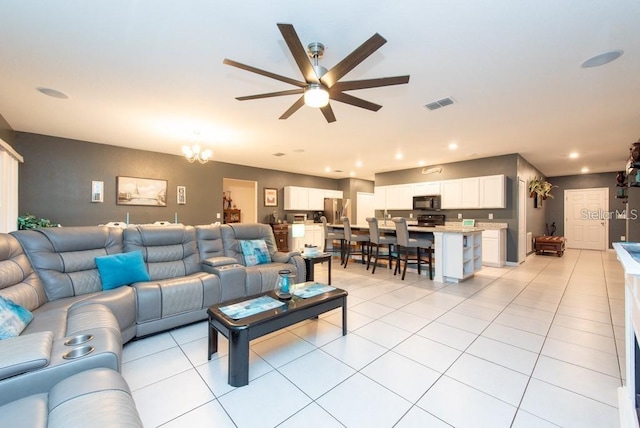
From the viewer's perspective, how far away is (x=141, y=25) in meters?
1.93

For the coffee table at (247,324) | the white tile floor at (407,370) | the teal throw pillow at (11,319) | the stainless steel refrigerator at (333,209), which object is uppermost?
the stainless steel refrigerator at (333,209)

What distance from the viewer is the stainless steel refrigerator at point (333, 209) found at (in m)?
8.78

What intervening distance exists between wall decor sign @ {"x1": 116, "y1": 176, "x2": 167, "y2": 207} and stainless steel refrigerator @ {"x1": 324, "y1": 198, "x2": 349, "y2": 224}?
15.8 feet

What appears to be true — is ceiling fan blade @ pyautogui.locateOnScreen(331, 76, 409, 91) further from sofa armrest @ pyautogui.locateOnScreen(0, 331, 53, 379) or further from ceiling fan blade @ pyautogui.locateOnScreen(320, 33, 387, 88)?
sofa armrest @ pyautogui.locateOnScreen(0, 331, 53, 379)

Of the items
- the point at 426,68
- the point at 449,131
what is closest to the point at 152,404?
the point at 426,68

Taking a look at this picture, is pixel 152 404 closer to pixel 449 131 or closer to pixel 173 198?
pixel 449 131

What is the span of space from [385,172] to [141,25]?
23.8 feet

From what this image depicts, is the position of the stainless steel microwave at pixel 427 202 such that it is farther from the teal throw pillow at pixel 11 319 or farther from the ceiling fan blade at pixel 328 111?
the teal throw pillow at pixel 11 319

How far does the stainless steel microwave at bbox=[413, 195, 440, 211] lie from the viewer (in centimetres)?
686

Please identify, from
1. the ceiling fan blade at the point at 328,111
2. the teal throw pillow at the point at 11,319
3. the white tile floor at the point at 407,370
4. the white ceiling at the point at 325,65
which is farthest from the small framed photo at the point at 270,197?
the teal throw pillow at the point at 11,319

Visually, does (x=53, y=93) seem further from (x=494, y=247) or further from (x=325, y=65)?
(x=494, y=247)

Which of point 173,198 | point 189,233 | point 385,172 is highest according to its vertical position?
point 385,172

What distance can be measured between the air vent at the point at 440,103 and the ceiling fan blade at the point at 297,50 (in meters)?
1.88

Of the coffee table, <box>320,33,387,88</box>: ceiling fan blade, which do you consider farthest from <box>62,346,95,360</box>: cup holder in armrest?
<box>320,33,387,88</box>: ceiling fan blade
